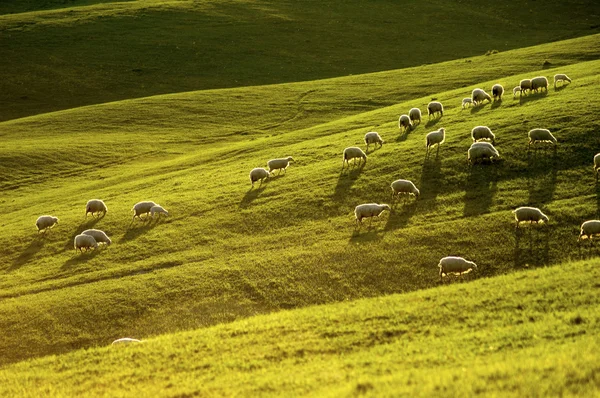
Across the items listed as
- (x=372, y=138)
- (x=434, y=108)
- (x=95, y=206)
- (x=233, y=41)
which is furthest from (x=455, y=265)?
(x=233, y=41)

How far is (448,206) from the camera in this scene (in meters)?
27.2

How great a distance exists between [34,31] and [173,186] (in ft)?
211

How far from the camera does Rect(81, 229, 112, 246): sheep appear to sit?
30.1 meters

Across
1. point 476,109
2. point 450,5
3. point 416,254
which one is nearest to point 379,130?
point 476,109

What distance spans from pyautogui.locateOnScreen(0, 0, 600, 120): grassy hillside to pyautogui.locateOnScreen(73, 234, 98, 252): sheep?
1837 inches

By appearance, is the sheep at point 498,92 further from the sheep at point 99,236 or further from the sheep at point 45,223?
the sheep at point 45,223

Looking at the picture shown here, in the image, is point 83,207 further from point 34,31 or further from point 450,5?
point 450,5

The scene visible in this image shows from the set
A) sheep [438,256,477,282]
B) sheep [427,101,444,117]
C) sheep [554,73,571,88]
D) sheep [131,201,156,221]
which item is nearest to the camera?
sheep [438,256,477,282]

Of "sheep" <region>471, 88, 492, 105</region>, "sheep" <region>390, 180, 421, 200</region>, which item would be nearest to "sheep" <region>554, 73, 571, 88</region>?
"sheep" <region>471, 88, 492, 105</region>

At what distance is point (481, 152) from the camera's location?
29906 mm

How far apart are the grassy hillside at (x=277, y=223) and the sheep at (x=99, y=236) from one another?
81 centimetres

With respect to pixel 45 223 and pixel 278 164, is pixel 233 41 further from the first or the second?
pixel 45 223

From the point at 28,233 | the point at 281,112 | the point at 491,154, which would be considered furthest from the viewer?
the point at 281,112

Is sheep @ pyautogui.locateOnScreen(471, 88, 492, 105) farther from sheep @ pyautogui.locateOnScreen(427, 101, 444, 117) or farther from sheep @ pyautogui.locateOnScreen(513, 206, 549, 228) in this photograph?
sheep @ pyautogui.locateOnScreen(513, 206, 549, 228)
